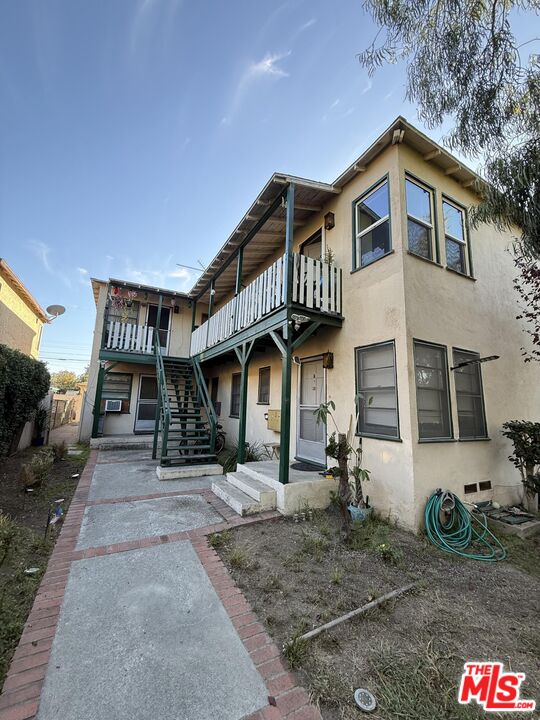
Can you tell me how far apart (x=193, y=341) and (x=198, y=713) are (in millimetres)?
9700

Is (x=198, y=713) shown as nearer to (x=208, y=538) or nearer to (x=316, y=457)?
(x=208, y=538)

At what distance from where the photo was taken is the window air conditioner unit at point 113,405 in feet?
34.9

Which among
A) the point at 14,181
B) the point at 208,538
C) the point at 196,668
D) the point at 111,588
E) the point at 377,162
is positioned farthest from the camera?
Answer: the point at 14,181

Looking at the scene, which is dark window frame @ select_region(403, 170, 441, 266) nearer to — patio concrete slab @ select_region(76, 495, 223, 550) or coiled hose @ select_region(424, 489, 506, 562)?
coiled hose @ select_region(424, 489, 506, 562)

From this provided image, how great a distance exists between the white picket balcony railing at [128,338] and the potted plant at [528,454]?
412 inches

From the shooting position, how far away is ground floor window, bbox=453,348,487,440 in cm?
523

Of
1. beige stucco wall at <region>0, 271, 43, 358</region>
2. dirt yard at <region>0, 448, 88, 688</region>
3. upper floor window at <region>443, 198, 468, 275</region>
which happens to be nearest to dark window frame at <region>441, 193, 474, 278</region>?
upper floor window at <region>443, 198, 468, 275</region>

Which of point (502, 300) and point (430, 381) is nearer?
point (430, 381)

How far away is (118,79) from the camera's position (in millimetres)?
7312

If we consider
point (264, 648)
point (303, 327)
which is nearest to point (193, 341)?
point (303, 327)

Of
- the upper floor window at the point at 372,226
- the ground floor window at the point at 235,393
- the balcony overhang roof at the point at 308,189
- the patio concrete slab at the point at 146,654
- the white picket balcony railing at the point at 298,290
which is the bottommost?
the patio concrete slab at the point at 146,654

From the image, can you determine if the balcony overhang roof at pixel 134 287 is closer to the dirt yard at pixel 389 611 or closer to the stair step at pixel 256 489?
the stair step at pixel 256 489

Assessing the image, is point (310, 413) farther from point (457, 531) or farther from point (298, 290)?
point (457, 531)

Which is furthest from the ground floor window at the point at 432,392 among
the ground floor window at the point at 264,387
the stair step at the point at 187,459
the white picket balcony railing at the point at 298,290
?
the stair step at the point at 187,459
